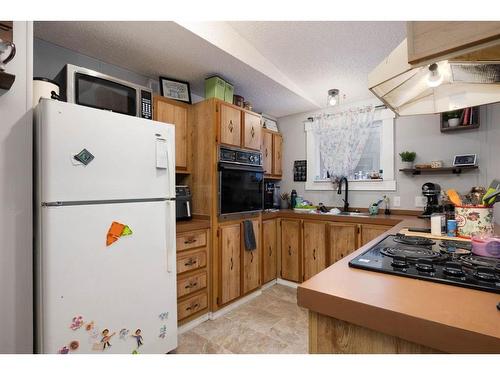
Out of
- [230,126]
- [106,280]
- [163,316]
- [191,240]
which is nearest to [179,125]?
[230,126]

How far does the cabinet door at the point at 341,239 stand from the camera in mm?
2568

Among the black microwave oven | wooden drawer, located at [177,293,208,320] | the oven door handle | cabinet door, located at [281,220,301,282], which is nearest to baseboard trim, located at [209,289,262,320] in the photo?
wooden drawer, located at [177,293,208,320]

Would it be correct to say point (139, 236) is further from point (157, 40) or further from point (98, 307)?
point (157, 40)

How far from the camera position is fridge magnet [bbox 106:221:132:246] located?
1.38 metres

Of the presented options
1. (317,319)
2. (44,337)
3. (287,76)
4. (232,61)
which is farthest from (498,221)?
(44,337)

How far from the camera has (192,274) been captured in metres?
2.12

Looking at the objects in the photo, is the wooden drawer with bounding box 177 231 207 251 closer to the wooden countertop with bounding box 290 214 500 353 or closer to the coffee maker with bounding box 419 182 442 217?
the wooden countertop with bounding box 290 214 500 353

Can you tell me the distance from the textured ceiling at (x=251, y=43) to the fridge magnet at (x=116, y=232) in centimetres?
127

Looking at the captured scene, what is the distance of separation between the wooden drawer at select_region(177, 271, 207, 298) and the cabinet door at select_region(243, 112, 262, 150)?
1.35 meters

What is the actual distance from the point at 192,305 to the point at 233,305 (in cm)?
52

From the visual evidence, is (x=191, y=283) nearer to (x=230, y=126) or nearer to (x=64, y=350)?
(x=64, y=350)

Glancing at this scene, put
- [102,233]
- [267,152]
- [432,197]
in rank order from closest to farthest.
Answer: [102,233]
[432,197]
[267,152]

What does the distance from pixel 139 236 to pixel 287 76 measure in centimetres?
208

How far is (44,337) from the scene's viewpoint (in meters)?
1.19
